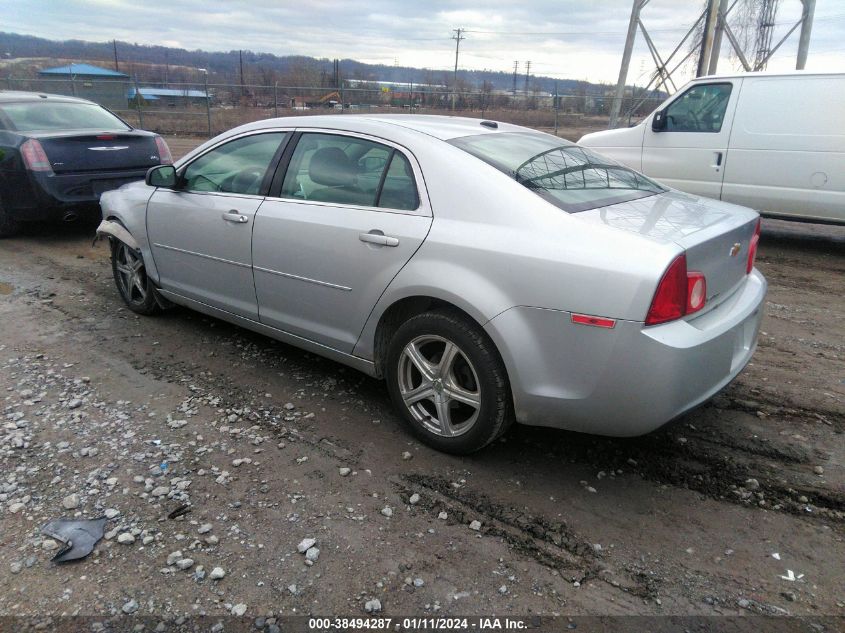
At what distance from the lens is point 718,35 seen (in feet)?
51.9

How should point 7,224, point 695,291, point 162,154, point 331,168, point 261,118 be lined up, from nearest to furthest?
point 695,291 < point 331,168 < point 7,224 < point 162,154 < point 261,118

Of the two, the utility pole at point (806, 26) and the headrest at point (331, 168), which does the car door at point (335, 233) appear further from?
the utility pole at point (806, 26)

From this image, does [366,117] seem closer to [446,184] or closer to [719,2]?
[446,184]

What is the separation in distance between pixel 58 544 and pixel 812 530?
3163mm

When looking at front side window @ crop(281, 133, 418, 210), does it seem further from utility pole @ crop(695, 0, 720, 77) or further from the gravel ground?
utility pole @ crop(695, 0, 720, 77)

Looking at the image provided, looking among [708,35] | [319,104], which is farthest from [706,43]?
[319,104]

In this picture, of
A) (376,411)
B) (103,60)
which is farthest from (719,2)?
(103,60)

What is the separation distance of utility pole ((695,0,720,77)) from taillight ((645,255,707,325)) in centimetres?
1375

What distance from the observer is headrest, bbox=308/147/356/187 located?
366 centimetres

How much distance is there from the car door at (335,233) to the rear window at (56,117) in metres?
5.22

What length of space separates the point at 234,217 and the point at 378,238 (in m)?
1.23

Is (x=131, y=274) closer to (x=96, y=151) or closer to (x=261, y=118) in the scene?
(x=96, y=151)

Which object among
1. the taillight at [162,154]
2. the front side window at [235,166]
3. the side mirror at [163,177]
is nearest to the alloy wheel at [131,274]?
the side mirror at [163,177]

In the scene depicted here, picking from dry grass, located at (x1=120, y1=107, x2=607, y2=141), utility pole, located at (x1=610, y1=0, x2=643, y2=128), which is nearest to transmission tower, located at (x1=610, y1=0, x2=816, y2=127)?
utility pole, located at (x1=610, y1=0, x2=643, y2=128)
